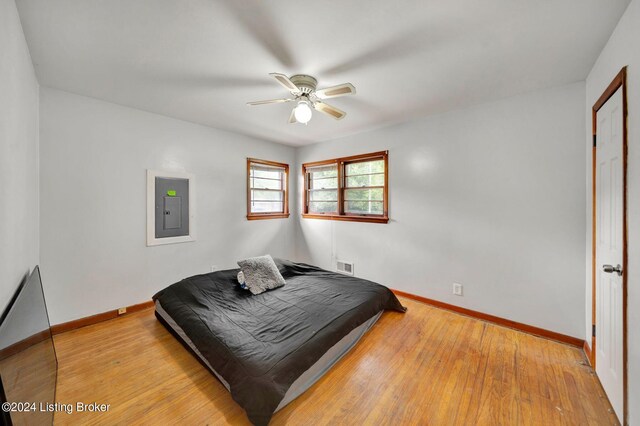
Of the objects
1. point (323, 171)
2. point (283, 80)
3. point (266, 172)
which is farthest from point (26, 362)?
point (323, 171)

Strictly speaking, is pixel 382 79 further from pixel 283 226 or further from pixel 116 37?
pixel 283 226

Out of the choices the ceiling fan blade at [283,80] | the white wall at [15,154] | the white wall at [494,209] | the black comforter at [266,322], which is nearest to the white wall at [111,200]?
the white wall at [15,154]

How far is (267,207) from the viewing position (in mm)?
4660

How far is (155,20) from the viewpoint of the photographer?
159 cm

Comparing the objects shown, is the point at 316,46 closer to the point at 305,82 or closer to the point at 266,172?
the point at 305,82

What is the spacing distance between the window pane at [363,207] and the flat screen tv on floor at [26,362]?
12.1 feet

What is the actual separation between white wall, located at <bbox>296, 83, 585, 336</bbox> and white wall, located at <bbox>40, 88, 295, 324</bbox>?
8.41ft

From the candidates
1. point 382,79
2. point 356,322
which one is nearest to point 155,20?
point 382,79

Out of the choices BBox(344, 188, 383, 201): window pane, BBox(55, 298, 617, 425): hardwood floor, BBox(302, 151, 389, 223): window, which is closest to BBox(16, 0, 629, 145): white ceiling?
BBox(302, 151, 389, 223): window

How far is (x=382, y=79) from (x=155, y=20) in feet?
5.91

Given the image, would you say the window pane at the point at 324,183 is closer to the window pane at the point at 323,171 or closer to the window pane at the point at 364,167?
the window pane at the point at 323,171

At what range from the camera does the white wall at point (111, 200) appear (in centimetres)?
256

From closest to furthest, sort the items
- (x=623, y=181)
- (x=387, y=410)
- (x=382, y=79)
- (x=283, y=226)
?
(x=623, y=181)
(x=387, y=410)
(x=382, y=79)
(x=283, y=226)

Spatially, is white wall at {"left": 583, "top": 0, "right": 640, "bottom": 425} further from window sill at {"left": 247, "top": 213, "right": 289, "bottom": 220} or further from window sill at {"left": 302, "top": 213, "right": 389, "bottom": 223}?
window sill at {"left": 247, "top": 213, "right": 289, "bottom": 220}
